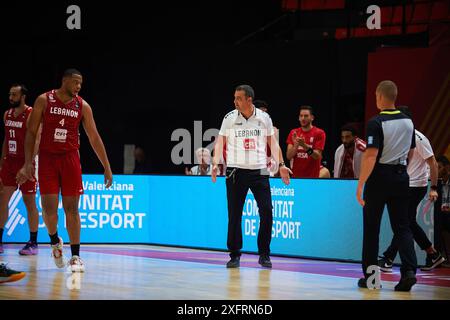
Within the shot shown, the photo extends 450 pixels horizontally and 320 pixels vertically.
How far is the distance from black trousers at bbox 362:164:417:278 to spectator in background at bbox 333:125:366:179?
386 cm

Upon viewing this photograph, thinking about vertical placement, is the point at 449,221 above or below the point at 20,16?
below

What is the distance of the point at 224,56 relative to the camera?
53.6 ft

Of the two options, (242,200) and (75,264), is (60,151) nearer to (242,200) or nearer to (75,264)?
(75,264)

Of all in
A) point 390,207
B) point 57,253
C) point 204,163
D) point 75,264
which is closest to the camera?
point 390,207

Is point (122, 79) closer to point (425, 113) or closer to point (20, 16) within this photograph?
point (20, 16)

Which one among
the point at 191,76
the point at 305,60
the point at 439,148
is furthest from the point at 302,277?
the point at 191,76

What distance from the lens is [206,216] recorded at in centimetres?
1222

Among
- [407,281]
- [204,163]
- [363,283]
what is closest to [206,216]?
[204,163]

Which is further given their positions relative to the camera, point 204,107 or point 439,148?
point 204,107

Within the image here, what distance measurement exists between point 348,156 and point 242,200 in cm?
259

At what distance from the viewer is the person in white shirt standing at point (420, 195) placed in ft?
31.2

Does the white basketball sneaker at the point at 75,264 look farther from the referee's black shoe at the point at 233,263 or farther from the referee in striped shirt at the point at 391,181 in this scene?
the referee in striped shirt at the point at 391,181

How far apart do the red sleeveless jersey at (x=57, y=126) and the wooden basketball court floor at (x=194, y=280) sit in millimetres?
1277
